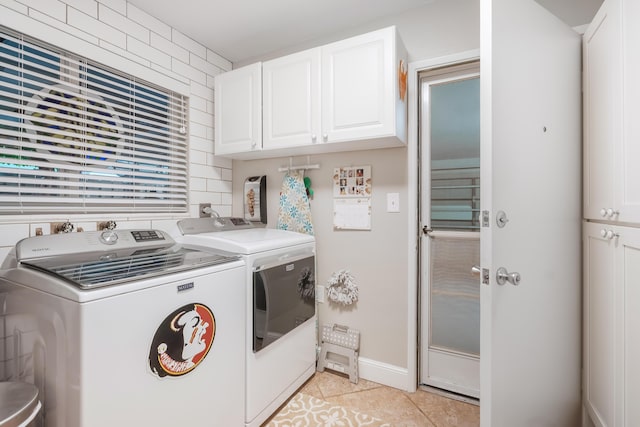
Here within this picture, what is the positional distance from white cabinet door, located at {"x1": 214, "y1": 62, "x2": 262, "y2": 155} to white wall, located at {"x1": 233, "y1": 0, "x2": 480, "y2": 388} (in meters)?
0.49

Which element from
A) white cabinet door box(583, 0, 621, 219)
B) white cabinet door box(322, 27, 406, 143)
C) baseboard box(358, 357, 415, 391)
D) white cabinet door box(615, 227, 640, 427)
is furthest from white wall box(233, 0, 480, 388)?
white cabinet door box(615, 227, 640, 427)

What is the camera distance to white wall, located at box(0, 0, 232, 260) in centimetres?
153

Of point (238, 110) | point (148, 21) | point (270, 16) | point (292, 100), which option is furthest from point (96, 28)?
point (292, 100)

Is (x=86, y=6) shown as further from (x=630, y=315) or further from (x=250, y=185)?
(x=630, y=315)

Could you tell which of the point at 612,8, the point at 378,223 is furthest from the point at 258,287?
the point at 612,8

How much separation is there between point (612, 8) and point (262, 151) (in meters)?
1.91

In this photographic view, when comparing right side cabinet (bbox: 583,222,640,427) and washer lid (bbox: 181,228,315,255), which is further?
washer lid (bbox: 181,228,315,255)

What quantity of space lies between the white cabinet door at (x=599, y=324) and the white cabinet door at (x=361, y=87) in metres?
1.08

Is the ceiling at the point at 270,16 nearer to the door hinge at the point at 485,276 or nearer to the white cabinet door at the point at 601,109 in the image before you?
the white cabinet door at the point at 601,109

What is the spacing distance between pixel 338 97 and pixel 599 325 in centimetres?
173

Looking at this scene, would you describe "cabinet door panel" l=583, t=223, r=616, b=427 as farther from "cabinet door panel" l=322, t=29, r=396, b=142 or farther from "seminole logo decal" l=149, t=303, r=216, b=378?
"seminole logo decal" l=149, t=303, r=216, b=378

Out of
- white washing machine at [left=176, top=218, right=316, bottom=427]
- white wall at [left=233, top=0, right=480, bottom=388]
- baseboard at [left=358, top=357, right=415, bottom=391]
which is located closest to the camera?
white washing machine at [left=176, top=218, right=316, bottom=427]

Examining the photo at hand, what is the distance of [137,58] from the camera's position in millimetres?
1986

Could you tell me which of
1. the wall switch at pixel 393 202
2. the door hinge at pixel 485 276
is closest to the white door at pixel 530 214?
the door hinge at pixel 485 276
